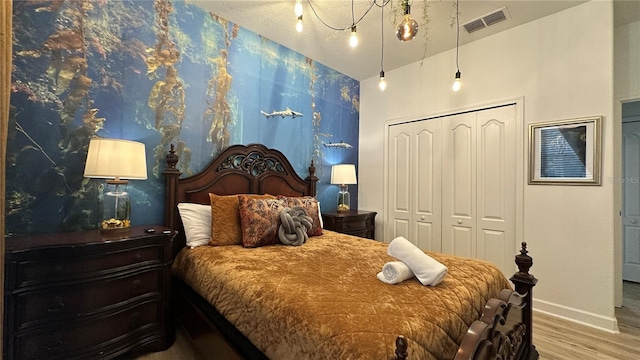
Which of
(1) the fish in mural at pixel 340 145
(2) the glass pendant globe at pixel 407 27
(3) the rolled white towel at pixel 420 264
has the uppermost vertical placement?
(2) the glass pendant globe at pixel 407 27

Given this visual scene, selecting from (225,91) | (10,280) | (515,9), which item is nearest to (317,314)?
(10,280)

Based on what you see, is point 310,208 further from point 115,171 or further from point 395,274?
point 115,171

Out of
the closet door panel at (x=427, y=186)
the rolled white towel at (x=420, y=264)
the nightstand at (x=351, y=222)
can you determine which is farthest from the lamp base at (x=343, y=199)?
the rolled white towel at (x=420, y=264)

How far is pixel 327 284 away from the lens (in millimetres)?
1415

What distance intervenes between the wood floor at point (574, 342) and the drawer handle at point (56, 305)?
2.16ft

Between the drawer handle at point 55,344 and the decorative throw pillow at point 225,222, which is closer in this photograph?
the drawer handle at point 55,344

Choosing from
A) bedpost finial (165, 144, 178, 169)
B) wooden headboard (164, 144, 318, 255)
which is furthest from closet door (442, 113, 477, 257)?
bedpost finial (165, 144, 178, 169)

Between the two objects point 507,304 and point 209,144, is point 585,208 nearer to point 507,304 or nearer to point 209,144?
point 507,304

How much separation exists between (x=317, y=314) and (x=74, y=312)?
1487 millimetres

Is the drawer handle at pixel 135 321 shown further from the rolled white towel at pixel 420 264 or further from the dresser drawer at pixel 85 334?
the rolled white towel at pixel 420 264

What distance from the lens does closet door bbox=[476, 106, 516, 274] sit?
293 cm

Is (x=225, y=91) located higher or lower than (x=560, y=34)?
lower

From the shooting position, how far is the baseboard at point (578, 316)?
7.68 ft

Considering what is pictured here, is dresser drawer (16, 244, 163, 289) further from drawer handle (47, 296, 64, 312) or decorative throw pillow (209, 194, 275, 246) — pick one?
decorative throw pillow (209, 194, 275, 246)
